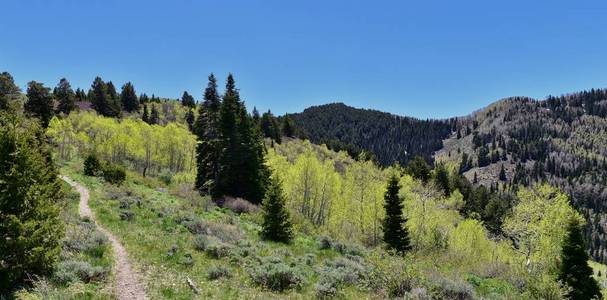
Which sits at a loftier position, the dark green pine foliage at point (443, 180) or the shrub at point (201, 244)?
the dark green pine foliage at point (443, 180)

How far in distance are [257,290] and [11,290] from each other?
6586 millimetres

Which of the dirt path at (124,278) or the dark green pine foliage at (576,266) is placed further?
the dark green pine foliage at (576,266)

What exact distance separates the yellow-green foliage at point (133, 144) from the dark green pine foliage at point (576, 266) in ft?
183

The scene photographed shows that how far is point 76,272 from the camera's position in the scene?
1147 cm

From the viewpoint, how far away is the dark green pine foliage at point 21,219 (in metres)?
10.2

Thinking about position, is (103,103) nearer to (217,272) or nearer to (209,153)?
(209,153)

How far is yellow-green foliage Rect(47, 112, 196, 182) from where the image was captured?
70.3m

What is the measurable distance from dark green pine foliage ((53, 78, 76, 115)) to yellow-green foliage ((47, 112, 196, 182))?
15.9 meters

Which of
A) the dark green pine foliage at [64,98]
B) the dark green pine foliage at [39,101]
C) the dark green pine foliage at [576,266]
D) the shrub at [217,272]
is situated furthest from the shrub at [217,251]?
the dark green pine foliage at [64,98]

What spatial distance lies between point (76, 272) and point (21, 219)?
7.04 feet

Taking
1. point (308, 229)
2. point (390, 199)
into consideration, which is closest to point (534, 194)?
point (390, 199)

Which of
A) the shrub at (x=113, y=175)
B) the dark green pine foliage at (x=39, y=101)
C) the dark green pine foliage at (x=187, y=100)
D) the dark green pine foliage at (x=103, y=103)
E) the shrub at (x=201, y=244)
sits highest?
the dark green pine foliage at (x=187, y=100)

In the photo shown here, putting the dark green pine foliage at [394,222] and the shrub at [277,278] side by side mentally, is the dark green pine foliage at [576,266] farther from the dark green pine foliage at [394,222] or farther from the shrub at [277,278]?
the shrub at [277,278]

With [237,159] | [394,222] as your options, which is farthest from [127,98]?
[394,222]
